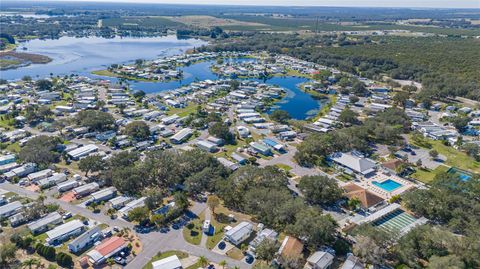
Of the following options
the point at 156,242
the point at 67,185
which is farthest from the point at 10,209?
the point at 156,242

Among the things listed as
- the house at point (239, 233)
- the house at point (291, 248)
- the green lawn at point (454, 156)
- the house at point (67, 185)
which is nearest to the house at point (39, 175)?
the house at point (67, 185)

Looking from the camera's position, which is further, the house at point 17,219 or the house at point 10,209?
the house at point 10,209

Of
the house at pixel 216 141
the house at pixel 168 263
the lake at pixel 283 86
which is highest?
the lake at pixel 283 86

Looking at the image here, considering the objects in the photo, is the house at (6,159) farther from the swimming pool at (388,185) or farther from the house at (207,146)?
the swimming pool at (388,185)

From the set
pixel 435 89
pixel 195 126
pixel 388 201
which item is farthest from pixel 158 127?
pixel 435 89

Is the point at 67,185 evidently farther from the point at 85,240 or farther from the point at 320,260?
Result: the point at 320,260

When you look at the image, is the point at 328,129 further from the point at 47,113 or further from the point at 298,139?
the point at 47,113
